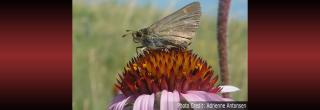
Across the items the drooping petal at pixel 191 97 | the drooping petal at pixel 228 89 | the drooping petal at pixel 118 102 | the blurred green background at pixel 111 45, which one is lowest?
the drooping petal at pixel 118 102

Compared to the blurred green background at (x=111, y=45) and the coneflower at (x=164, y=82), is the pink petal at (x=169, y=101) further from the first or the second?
the blurred green background at (x=111, y=45)

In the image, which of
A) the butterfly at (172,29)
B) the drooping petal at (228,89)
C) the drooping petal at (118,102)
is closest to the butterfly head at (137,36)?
the butterfly at (172,29)

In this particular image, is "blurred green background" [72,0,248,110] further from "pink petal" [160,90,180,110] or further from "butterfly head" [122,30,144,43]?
"pink petal" [160,90,180,110]

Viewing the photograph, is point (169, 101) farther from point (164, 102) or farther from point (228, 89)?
point (228, 89)

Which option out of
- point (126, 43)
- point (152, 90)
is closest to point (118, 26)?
point (126, 43)

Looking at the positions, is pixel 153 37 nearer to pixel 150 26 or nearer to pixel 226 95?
pixel 150 26

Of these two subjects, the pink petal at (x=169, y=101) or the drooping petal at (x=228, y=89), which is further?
the drooping petal at (x=228, y=89)
